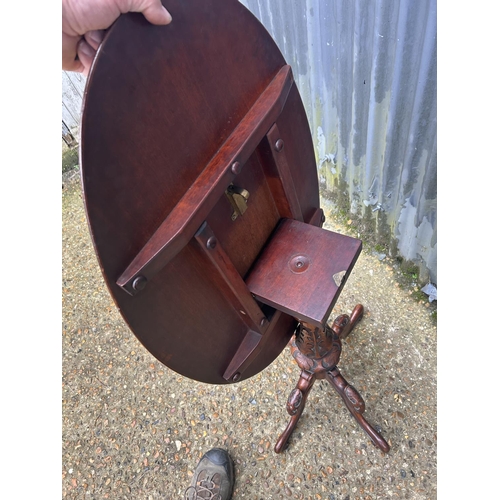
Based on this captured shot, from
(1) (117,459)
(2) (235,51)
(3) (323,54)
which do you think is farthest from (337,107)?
(1) (117,459)

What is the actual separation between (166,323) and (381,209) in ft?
6.47

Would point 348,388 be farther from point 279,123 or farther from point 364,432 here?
point 279,123

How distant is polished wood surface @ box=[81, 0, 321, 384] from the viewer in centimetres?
80

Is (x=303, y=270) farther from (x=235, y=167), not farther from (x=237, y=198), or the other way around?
(x=235, y=167)

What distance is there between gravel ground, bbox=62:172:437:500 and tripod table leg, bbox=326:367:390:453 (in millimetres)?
84

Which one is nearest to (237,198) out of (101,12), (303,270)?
(303,270)

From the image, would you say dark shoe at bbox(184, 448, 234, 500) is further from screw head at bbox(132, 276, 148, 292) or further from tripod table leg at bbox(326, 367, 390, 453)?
screw head at bbox(132, 276, 148, 292)

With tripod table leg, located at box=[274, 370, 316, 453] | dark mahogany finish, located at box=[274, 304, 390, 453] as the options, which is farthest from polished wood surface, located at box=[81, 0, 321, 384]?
tripod table leg, located at box=[274, 370, 316, 453]

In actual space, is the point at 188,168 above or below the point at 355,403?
above

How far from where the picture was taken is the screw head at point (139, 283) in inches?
34.8

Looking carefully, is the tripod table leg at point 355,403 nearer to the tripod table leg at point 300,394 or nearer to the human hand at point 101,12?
the tripod table leg at point 300,394

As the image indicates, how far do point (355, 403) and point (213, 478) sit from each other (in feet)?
2.85

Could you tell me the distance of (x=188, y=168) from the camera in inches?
38.5

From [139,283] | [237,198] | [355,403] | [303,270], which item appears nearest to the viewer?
[139,283]
